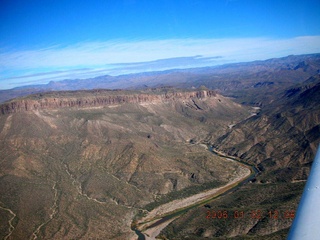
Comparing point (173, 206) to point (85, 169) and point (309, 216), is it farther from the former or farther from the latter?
point (309, 216)

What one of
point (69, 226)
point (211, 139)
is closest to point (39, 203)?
point (69, 226)

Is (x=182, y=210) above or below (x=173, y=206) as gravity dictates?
below

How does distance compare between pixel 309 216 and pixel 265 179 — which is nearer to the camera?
pixel 309 216

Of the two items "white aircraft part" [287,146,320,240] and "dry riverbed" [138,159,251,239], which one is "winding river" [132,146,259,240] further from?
"white aircraft part" [287,146,320,240]

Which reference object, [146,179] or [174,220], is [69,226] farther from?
[146,179]

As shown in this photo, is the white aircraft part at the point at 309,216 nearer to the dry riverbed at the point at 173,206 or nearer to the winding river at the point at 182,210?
the dry riverbed at the point at 173,206

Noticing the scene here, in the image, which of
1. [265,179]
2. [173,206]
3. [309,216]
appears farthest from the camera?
[265,179]

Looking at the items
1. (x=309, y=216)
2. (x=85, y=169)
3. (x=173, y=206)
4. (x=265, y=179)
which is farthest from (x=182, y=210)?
(x=309, y=216)

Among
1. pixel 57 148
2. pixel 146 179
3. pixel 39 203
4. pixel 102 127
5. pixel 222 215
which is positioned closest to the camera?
pixel 222 215

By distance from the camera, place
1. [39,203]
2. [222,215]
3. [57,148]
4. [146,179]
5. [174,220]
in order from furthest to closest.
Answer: [57,148]
[146,179]
[39,203]
[174,220]
[222,215]
